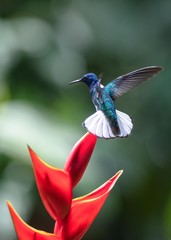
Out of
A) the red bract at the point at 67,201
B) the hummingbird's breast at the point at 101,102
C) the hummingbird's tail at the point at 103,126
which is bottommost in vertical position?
the red bract at the point at 67,201

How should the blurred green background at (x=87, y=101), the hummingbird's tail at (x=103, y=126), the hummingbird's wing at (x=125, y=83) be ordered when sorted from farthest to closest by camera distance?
the blurred green background at (x=87, y=101) → the hummingbird's wing at (x=125, y=83) → the hummingbird's tail at (x=103, y=126)

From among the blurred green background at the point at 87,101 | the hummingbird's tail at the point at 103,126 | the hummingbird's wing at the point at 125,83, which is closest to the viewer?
the hummingbird's tail at the point at 103,126

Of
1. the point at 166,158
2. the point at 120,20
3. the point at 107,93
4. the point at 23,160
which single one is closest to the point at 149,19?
the point at 120,20

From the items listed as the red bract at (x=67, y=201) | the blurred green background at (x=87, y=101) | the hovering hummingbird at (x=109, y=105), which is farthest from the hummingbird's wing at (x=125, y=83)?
the blurred green background at (x=87, y=101)

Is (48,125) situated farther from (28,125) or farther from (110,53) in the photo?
(110,53)

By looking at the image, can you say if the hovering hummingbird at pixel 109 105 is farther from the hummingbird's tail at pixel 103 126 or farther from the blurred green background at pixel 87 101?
the blurred green background at pixel 87 101

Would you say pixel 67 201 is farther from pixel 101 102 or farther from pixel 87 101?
pixel 87 101

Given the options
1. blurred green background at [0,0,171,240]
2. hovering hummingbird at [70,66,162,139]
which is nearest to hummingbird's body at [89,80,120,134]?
hovering hummingbird at [70,66,162,139]

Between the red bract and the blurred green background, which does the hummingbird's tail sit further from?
the blurred green background
